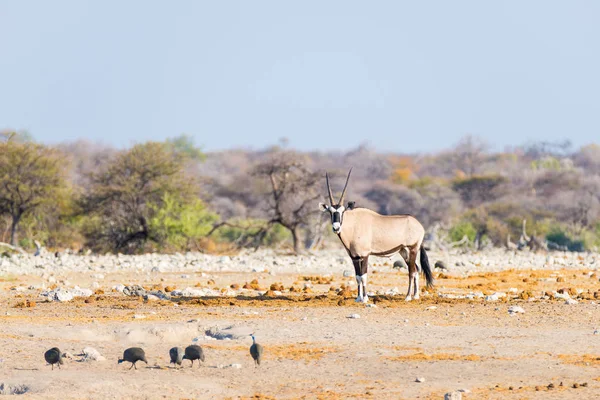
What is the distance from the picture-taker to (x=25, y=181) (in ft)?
108

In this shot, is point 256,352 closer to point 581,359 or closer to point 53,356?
point 53,356

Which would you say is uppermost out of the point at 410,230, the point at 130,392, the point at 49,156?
the point at 49,156

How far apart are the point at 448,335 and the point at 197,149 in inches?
2812

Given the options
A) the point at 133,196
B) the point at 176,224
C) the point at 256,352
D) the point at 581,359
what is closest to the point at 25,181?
the point at 133,196

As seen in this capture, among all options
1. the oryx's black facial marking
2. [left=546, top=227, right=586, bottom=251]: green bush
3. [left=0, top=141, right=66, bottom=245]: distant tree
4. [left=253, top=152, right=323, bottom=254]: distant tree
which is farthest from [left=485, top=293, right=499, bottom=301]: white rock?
[left=546, top=227, right=586, bottom=251]: green bush

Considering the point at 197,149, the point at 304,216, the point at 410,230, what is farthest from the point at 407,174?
the point at 410,230

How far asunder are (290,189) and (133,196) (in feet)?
15.6

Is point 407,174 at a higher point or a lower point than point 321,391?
higher

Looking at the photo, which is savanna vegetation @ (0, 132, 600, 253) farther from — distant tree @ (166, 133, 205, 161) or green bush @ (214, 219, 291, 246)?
distant tree @ (166, 133, 205, 161)

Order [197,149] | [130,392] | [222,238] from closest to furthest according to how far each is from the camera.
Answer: [130,392] < [222,238] < [197,149]

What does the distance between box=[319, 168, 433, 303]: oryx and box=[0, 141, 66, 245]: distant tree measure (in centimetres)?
→ 1837

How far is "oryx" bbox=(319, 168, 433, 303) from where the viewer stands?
1596cm

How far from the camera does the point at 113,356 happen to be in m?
11.8

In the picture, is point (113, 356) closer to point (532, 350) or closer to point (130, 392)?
point (130, 392)
